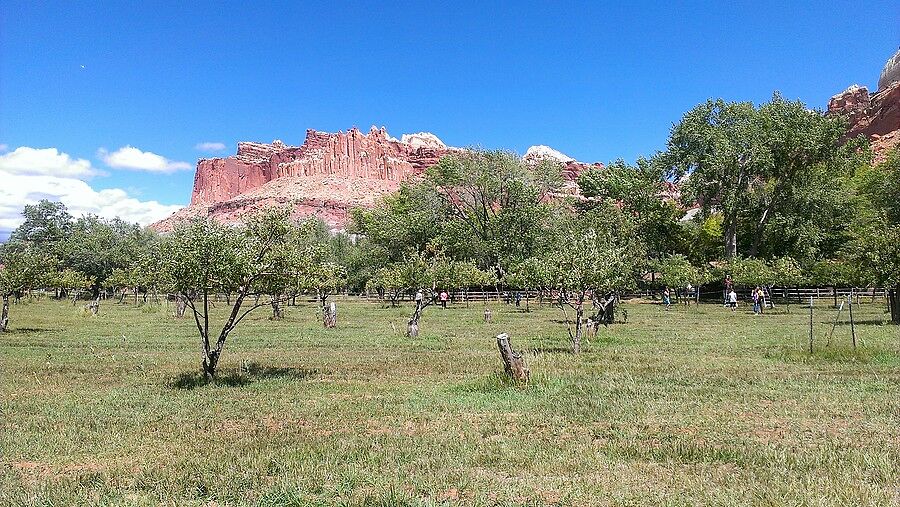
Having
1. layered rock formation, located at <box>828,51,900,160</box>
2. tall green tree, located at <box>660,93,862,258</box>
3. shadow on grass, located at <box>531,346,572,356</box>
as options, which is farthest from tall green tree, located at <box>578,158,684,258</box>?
layered rock formation, located at <box>828,51,900,160</box>

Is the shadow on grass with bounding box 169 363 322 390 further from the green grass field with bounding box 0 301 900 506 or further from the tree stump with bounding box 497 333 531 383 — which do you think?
the tree stump with bounding box 497 333 531 383

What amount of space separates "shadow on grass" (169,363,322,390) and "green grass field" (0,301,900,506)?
0.05m

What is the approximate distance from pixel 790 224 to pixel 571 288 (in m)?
39.5

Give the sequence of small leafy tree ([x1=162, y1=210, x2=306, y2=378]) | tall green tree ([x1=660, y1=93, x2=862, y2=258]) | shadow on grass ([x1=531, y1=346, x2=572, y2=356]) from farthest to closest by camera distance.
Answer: tall green tree ([x1=660, y1=93, x2=862, y2=258]) < shadow on grass ([x1=531, y1=346, x2=572, y2=356]) < small leafy tree ([x1=162, y1=210, x2=306, y2=378])

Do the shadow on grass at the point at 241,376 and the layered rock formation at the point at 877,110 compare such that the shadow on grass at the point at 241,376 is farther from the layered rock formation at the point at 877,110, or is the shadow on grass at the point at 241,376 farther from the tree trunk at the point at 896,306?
the layered rock formation at the point at 877,110

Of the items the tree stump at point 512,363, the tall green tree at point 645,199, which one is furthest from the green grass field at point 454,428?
the tall green tree at point 645,199

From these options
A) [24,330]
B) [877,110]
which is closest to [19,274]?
[24,330]

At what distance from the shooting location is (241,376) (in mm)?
13844

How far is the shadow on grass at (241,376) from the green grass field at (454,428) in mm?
55

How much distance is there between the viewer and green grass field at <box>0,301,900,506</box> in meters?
6.73

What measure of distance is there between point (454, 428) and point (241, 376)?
21.6ft

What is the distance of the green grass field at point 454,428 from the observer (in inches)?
265

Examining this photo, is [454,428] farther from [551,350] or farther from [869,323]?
[869,323]

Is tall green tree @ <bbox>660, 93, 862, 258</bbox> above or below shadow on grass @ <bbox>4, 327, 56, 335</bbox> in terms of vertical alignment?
above
